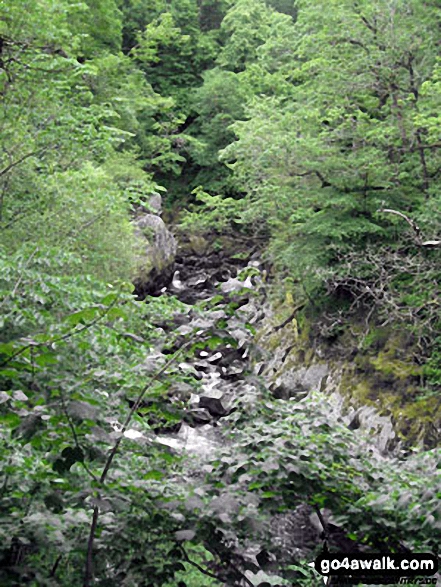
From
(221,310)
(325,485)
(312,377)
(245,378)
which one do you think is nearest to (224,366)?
(245,378)

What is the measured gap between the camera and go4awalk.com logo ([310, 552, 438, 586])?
2.82 m

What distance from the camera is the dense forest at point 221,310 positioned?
248 centimetres

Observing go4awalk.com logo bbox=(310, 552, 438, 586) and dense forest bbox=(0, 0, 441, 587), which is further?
go4awalk.com logo bbox=(310, 552, 438, 586)

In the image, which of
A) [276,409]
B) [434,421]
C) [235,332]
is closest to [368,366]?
[434,421]

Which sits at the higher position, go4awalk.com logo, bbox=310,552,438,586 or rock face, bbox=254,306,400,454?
go4awalk.com logo, bbox=310,552,438,586

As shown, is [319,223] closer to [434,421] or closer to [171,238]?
[434,421]

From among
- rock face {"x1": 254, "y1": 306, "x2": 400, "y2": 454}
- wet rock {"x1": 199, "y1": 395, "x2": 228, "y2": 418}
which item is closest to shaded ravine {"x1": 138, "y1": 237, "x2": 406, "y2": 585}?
wet rock {"x1": 199, "y1": 395, "x2": 228, "y2": 418}

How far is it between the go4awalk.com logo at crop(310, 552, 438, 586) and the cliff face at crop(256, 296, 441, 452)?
4.82m

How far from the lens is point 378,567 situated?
2.93m

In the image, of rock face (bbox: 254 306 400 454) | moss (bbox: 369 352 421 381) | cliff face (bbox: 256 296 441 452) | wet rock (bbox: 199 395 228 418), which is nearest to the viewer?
cliff face (bbox: 256 296 441 452)

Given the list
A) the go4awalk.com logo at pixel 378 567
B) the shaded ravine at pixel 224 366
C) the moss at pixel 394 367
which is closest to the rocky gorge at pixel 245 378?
the shaded ravine at pixel 224 366

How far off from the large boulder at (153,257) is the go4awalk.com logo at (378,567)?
43.8ft

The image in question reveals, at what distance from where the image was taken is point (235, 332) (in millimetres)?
2664

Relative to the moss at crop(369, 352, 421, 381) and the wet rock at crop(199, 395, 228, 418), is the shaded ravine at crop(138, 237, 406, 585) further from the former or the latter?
the moss at crop(369, 352, 421, 381)
